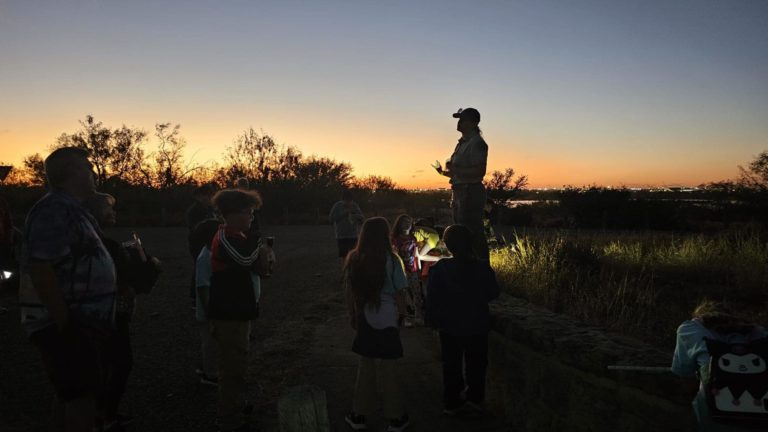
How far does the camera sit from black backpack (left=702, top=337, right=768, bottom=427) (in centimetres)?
213

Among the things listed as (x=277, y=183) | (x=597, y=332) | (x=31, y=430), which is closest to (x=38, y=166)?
(x=277, y=183)

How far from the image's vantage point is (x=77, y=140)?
3606 centimetres

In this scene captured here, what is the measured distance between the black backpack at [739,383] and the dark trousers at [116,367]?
139 inches

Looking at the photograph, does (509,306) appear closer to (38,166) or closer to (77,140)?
(77,140)

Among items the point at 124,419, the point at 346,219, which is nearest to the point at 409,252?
the point at 346,219

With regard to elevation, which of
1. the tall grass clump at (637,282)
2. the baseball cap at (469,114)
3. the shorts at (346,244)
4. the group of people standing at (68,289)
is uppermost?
the baseball cap at (469,114)

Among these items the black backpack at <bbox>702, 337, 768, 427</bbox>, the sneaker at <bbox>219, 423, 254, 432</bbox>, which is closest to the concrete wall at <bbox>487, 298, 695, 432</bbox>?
the black backpack at <bbox>702, 337, 768, 427</bbox>

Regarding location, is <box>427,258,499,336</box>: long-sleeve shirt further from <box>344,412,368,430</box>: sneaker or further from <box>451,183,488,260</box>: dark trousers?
<box>451,183,488,260</box>: dark trousers

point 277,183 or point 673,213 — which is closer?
point 673,213

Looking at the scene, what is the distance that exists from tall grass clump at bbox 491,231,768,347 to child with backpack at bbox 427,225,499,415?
107 centimetres

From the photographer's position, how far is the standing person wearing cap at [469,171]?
16.0 ft

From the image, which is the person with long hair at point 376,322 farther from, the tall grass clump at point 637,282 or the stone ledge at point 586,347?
the tall grass clump at point 637,282

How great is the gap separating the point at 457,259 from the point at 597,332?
1.13 m

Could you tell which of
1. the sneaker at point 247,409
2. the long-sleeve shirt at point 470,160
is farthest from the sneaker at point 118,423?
the long-sleeve shirt at point 470,160
